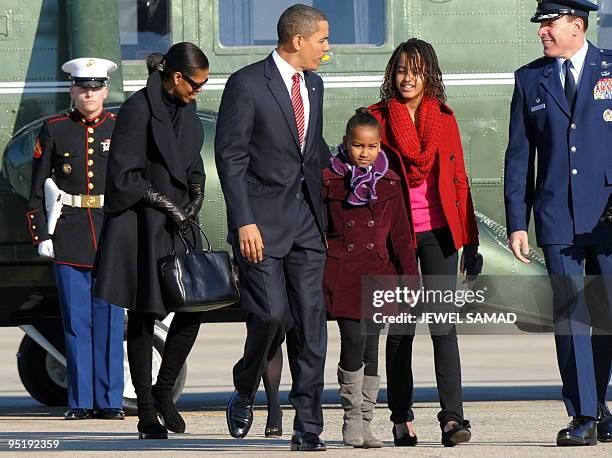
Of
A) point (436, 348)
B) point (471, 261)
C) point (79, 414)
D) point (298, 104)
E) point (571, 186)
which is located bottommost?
point (79, 414)

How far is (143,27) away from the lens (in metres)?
10.1

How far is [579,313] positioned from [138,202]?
2233 millimetres

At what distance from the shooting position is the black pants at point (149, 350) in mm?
7668

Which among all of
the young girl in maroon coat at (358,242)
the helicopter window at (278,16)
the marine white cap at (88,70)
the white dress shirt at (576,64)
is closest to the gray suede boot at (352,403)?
the young girl in maroon coat at (358,242)

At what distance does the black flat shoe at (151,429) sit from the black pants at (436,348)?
116 centimetres

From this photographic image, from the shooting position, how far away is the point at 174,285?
7.36m

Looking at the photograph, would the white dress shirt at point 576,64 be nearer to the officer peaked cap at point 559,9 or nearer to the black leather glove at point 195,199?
the officer peaked cap at point 559,9

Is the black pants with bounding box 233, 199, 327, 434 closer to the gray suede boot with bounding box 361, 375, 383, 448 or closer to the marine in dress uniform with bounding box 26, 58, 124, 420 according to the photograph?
the gray suede boot with bounding box 361, 375, 383, 448

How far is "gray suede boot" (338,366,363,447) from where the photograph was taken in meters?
7.11

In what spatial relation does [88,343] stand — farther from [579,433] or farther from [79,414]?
[579,433]

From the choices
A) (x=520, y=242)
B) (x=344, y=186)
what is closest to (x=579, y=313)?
(x=520, y=242)

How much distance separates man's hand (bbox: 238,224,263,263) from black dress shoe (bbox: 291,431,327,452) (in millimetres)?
824

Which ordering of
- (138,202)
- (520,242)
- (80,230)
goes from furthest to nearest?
(80,230) < (138,202) < (520,242)

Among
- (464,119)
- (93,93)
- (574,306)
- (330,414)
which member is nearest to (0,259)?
(93,93)
